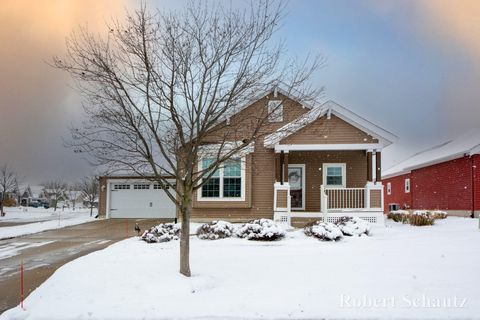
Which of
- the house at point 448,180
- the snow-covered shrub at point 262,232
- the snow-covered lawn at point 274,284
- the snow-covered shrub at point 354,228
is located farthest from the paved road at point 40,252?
the house at point 448,180

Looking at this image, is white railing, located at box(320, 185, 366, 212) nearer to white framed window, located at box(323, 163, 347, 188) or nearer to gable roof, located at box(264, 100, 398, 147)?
white framed window, located at box(323, 163, 347, 188)

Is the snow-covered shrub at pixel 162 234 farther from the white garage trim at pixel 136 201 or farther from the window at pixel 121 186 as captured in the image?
the window at pixel 121 186

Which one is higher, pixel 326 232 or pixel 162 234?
pixel 326 232

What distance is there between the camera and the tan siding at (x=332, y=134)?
54.5ft

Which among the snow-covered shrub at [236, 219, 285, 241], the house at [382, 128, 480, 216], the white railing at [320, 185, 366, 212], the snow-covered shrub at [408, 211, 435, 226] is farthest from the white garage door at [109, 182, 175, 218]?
the snow-covered shrub at [408, 211, 435, 226]

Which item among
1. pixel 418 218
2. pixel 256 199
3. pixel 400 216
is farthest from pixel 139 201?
pixel 418 218

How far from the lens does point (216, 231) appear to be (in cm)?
1395

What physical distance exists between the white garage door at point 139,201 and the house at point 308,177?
34.5ft

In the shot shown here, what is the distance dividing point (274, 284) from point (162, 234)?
7.07 metres

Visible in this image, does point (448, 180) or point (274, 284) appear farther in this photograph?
point (448, 180)

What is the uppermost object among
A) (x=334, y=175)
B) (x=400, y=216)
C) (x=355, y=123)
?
(x=355, y=123)

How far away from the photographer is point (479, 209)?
1886 centimetres

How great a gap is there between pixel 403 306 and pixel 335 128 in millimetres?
10424

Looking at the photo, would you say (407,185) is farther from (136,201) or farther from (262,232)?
(262,232)
